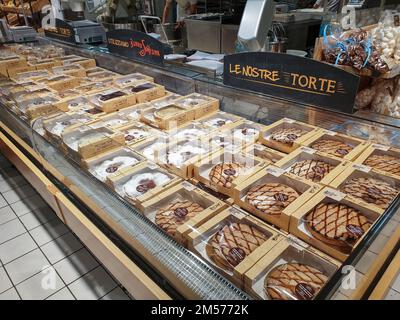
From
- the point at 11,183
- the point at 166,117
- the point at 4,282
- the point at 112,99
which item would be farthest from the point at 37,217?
the point at 166,117

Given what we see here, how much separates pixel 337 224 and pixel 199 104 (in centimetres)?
161

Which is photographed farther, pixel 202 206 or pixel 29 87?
pixel 29 87

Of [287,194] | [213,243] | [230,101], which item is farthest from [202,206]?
[230,101]

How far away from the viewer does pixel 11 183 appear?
376cm

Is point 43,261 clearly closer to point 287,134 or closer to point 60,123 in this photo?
point 60,123

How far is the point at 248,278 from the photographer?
3.84ft

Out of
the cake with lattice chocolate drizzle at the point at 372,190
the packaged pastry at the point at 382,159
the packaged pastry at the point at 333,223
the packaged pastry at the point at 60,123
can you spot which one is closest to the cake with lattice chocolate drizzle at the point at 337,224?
the packaged pastry at the point at 333,223

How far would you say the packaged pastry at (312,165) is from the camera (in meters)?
1.68

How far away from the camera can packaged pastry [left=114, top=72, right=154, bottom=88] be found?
10.7 feet

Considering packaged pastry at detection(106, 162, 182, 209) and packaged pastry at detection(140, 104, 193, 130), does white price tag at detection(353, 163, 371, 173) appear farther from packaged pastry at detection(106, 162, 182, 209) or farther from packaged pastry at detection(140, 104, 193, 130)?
Result: packaged pastry at detection(140, 104, 193, 130)

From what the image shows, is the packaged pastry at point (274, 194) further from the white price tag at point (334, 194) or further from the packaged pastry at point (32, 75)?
the packaged pastry at point (32, 75)
